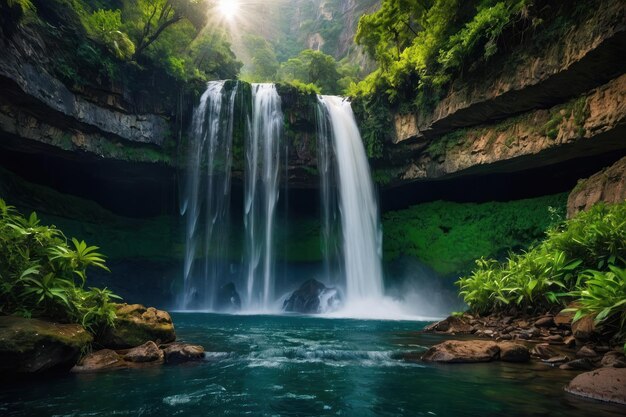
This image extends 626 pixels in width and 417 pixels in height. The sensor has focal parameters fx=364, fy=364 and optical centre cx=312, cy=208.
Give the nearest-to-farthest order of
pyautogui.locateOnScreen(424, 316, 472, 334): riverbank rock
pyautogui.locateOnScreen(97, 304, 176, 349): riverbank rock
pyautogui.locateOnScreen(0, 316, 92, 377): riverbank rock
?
pyautogui.locateOnScreen(0, 316, 92, 377): riverbank rock
pyautogui.locateOnScreen(97, 304, 176, 349): riverbank rock
pyautogui.locateOnScreen(424, 316, 472, 334): riverbank rock

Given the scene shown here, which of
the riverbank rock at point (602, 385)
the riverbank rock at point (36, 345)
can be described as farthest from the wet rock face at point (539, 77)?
the riverbank rock at point (36, 345)

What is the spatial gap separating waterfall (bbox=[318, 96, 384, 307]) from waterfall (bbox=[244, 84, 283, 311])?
2.55 m

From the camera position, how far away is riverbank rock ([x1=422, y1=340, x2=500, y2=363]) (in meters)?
5.72

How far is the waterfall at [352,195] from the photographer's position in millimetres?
19641

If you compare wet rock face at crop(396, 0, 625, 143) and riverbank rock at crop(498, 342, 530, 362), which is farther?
wet rock face at crop(396, 0, 625, 143)

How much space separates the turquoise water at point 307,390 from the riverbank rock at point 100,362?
1.12 feet

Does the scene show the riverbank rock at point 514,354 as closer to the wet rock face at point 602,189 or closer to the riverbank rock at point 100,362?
the riverbank rock at point 100,362

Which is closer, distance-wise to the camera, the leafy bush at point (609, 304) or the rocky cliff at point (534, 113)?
the leafy bush at point (609, 304)

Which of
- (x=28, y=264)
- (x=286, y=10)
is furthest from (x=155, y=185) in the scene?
(x=286, y=10)

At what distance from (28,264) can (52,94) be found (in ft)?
36.6

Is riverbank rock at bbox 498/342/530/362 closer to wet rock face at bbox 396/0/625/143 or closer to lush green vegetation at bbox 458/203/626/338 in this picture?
lush green vegetation at bbox 458/203/626/338

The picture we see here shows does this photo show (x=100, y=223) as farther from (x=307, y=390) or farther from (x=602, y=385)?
(x=602, y=385)

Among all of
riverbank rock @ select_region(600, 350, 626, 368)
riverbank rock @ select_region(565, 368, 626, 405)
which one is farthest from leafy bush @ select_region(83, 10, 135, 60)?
riverbank rock @ select_region(600, 350, 626, 368)

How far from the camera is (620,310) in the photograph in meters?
5.28
